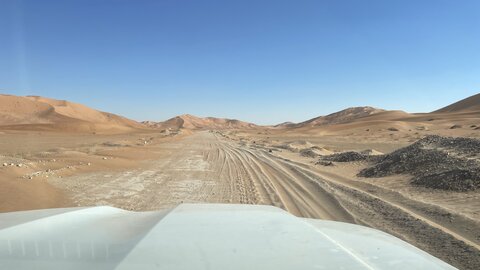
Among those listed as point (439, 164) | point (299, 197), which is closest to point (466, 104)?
point (439, 164)

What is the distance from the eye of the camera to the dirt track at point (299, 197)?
7.22 meters

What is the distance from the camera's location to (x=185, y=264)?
2611mm

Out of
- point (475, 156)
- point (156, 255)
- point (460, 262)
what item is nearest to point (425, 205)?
point (460, 262)

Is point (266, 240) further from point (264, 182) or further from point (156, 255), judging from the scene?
point (264, 182)

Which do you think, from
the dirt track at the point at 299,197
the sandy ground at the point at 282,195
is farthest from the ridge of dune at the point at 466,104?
the dirt track at the point at 299,197

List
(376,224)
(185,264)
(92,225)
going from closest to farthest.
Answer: (185,264) → (92,225) → (376,224)

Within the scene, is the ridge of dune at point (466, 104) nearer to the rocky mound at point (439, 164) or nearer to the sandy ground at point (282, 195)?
the rocky mound at point (439, 164)

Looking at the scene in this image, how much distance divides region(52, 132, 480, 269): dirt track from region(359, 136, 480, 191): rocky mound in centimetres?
159

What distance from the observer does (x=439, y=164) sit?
13945mm

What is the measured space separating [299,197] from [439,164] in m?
5.69

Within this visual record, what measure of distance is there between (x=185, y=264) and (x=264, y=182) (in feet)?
39.0

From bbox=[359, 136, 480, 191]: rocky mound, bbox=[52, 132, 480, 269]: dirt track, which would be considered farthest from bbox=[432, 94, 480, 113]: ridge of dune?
bbox=[52, 132, 480, 269]: dirt track

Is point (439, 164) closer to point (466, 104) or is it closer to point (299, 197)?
point (299, 197)

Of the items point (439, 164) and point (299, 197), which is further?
point (439, 164)
